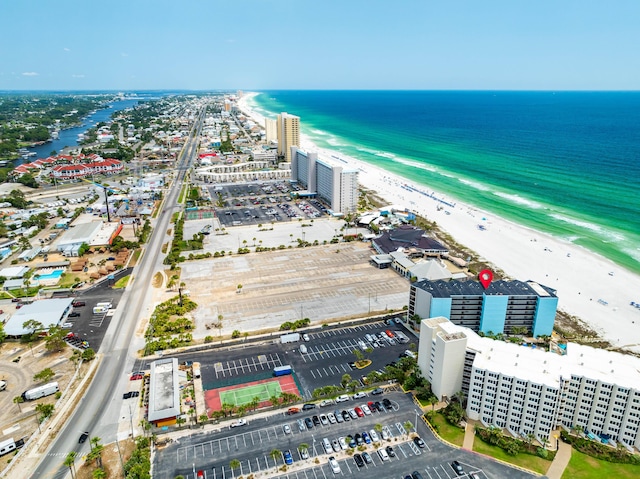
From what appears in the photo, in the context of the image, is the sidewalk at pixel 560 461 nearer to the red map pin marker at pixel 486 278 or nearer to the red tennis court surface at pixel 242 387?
the red map pin marker at pixel 486 278

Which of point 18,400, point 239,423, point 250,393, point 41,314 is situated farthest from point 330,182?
point 18,400

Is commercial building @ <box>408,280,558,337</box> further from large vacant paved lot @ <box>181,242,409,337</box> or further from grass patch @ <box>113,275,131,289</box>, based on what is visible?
grass patch @ <box>113,275,131,289</box>

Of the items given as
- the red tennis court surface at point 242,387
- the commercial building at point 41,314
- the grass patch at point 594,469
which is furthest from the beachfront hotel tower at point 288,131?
the grass patch at point 594,469

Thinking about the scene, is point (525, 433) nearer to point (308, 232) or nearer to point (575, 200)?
point (308, 232)

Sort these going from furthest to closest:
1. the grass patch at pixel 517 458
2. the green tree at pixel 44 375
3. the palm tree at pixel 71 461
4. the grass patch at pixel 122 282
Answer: the grass patch at pixel 122 282 < the green tree at pixel 44 375 < the grass patch at pixel 517 458 < the palm tree at pixel 71 461

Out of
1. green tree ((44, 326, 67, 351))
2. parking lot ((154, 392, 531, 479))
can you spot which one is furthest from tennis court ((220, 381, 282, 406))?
green tree ((44, 326, 67, 351))

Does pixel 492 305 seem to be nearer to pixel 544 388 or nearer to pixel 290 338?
pixel 544 388
